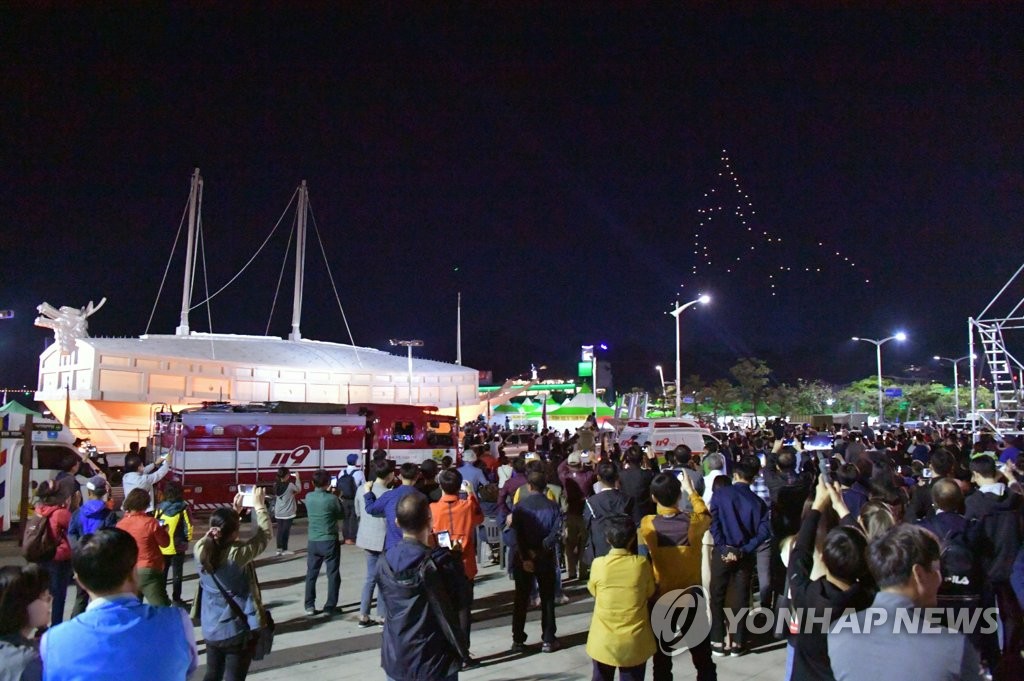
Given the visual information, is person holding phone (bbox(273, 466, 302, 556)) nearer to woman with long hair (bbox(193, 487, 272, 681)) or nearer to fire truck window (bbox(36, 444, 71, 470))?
fire truck window (bbox(36, 444, 71, 470))

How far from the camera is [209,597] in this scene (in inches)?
199

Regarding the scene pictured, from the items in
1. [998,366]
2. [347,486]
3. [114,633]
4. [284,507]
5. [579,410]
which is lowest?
[284,507]

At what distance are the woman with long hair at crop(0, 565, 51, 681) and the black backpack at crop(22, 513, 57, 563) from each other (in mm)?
4462

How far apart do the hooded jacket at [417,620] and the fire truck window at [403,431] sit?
58.1 feet

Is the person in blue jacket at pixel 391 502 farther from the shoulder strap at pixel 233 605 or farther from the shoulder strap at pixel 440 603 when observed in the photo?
the shoulder strap at pixel 440 603

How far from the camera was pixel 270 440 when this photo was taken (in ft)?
62.2

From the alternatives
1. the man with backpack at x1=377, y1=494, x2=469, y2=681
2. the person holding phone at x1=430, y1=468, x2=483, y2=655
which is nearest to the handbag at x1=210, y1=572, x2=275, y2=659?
the man with backpack at x1=377, y1=494, x2=469, y2=681

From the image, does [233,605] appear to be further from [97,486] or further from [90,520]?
[97,486]

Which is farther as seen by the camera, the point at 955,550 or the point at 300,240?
the point at 300,240

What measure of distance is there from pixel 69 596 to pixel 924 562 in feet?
36.5

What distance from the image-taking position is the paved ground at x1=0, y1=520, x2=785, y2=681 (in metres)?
6.73

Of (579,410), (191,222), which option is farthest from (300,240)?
(579,410)

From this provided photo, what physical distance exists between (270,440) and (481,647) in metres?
12.8

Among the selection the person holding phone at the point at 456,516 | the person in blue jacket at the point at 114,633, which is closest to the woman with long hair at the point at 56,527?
the person holding phone at the point at 456,516
